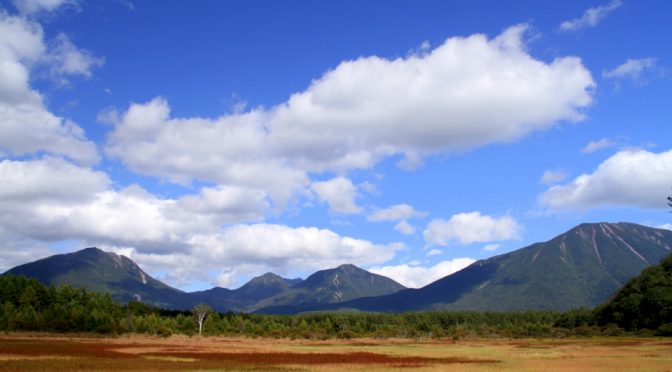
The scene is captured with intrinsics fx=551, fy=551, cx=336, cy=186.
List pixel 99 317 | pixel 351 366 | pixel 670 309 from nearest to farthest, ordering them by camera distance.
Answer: pixel 351 366 → pixel 99 317 → pixel 670 309

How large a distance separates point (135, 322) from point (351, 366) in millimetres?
109404

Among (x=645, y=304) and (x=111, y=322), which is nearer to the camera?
(x=111, y=322)

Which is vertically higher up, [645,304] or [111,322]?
[111,322]

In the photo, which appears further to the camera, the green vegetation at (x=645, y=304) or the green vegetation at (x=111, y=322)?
the green vegetation at (x=645, y=304)

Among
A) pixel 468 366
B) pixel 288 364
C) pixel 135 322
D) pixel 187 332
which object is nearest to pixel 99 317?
pixel 135 322

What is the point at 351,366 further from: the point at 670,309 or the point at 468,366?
the point at 670,309

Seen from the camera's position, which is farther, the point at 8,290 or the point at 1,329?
the point at 8,290

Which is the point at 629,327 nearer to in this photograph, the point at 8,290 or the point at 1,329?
the point at 1,329

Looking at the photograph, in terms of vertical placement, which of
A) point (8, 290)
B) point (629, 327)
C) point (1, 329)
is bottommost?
point (629, 327)

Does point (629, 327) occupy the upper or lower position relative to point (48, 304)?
lower

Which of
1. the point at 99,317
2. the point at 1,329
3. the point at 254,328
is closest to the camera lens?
the point at 1,329

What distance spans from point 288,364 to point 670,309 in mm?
123538

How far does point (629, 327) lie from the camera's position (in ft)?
493

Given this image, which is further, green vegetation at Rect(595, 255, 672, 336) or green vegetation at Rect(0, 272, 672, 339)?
green vegetation at Rect(595, 255, 672, 336)
